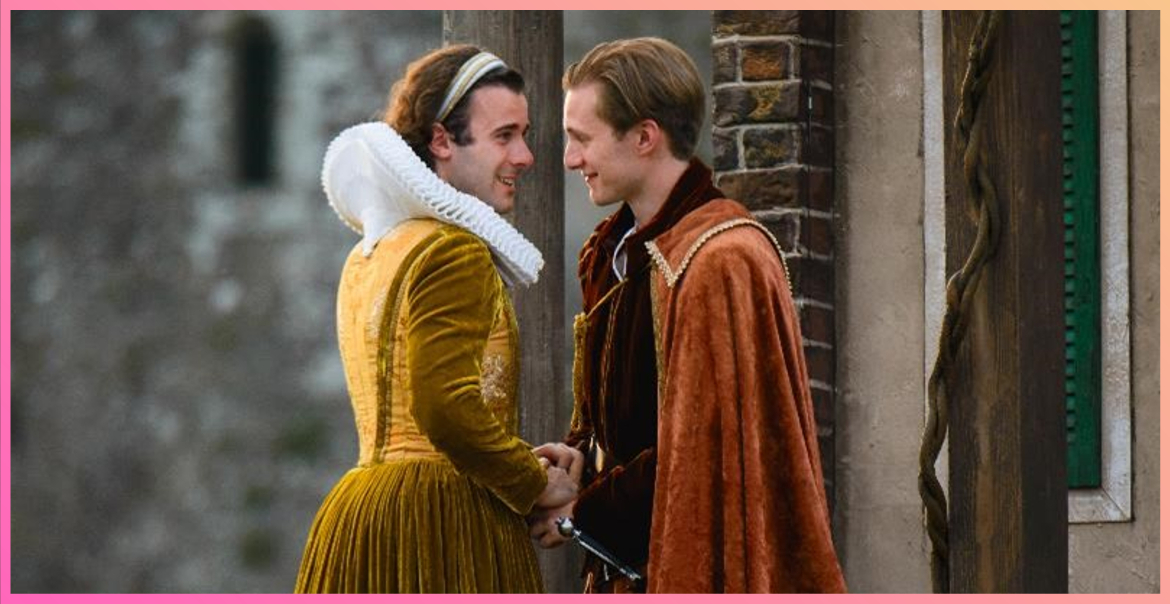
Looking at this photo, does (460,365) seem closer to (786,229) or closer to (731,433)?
(731,433)

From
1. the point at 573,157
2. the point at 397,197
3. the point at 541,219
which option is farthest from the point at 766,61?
the point at 397,197

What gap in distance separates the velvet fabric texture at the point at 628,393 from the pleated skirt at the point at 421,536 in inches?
6.4

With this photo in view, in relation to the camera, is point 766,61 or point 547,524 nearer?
point 547,524

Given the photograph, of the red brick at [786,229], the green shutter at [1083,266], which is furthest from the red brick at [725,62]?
the green shutter at [1083,266]

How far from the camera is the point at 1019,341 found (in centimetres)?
444

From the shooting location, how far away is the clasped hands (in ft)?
15.7

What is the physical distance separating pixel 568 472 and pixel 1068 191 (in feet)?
6.20

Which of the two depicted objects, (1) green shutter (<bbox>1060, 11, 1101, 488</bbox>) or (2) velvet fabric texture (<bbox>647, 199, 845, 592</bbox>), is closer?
(2) velvet fabric texture (<bbox>647, 199, 845, 592</bbox>)

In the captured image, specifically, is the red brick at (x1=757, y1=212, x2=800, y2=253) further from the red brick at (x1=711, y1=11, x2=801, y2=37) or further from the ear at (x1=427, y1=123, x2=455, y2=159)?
the ear at (x1=427, y1=123, x2=455, y2=159)

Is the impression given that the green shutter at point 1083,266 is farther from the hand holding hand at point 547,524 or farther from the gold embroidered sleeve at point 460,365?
the gold embroidered sleeve at point 460,365

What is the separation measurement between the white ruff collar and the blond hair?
0.94 ft

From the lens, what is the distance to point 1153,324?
20.1 feet

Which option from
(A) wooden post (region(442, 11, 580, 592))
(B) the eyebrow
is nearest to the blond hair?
(B) the eyebrow

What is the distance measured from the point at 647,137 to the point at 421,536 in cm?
81
